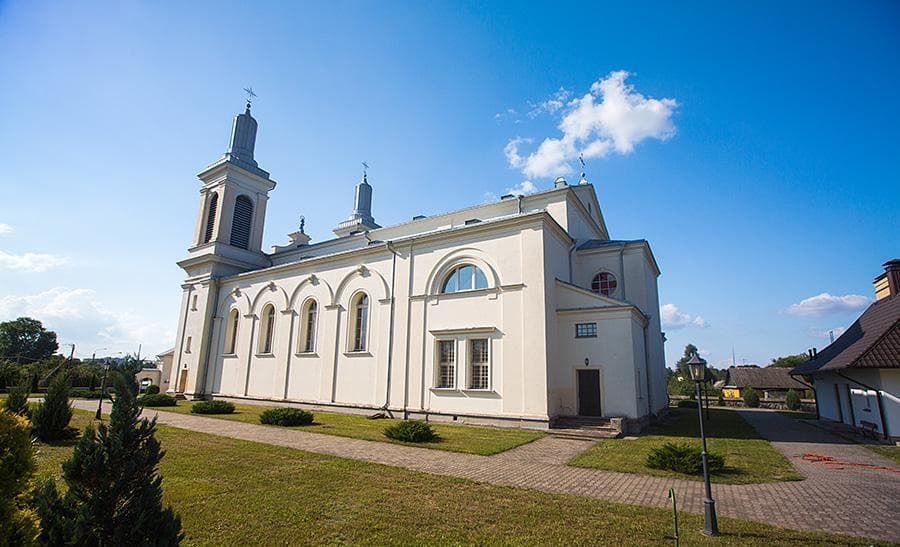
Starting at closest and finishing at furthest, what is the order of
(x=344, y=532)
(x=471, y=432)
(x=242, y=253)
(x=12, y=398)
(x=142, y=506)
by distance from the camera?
(x=142, y=506) < (x=344, y=532) < (x=12, y=398) < (x=471, y=432) < (x=242, y=253)

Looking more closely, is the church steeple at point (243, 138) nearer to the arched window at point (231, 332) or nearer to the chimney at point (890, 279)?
the arched window at point (231, 332)

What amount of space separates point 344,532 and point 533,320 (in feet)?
41.3

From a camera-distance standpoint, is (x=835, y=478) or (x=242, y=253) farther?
(x=242, y=253)

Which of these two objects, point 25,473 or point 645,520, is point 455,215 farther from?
point 25,473

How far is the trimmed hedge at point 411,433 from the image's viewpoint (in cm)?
1380

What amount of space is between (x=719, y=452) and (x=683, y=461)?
409 cm

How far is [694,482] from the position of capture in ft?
31.1

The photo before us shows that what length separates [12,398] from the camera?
1127 centimetres

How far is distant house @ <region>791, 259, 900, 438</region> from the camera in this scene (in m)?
15.0

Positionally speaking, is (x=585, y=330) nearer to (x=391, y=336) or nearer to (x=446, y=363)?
(x=446, y=363)

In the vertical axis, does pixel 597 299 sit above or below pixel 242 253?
below

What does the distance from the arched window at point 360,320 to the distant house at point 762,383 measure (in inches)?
1680

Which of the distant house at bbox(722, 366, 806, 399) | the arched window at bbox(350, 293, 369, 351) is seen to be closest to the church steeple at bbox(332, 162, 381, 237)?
the arched window at bbox(350, 293, 369, 351)

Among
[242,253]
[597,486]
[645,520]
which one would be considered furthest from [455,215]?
[645,520]
